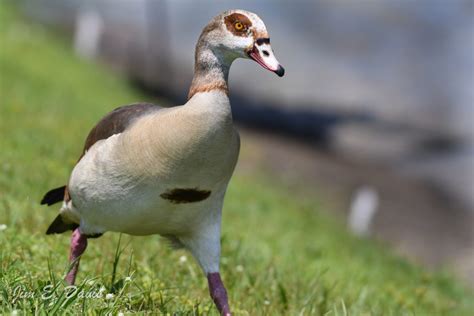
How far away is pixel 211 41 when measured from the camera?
482cm

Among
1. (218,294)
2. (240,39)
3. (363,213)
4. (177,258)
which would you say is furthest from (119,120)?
(363,213)

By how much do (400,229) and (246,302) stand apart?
12126 mm

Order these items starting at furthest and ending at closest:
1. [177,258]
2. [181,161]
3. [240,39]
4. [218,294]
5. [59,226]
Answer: [177,258] < [59,226] < [218,294] < [240,39] < [181,161]

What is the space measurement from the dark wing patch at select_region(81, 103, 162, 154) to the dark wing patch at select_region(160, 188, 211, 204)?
595 millimetres

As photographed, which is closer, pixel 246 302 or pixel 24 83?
pixel 246 302

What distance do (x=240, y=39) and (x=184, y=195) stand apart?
895mm

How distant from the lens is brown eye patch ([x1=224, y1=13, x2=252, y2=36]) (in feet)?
15.4

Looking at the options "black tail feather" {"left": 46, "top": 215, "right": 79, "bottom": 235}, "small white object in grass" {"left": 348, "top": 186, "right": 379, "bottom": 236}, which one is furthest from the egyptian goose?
"small white object in grass" {"left": 348, "top": 186, "right": 379, "bottom": 236}

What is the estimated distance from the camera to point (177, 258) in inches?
261

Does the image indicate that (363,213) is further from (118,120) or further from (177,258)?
(118,120)

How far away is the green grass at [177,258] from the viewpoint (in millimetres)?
4816

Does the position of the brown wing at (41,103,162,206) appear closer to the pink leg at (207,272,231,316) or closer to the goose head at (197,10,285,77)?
the goose head at (197,10,285,77)

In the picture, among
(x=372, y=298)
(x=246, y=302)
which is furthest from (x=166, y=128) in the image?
(x=372, y=298)

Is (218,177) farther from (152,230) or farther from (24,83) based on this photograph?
(24,83)
